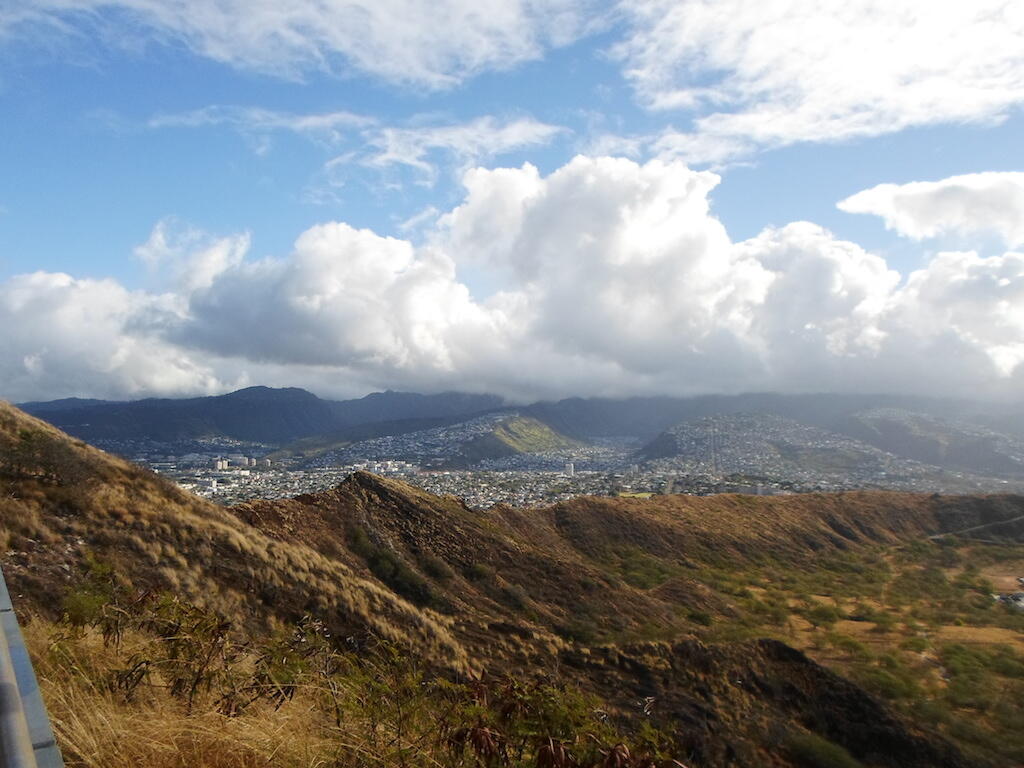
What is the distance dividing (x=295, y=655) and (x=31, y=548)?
1240 cm

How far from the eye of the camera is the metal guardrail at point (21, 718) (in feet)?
7.30

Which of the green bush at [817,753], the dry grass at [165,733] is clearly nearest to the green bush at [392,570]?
the green bush at [817,753]

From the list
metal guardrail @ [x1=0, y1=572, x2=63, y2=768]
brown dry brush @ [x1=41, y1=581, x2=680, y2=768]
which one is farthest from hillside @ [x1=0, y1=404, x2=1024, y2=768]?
metal guardrail @ [x1=0, y1=572, x2=63, y2=768]

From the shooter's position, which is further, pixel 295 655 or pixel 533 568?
pixel 533 568

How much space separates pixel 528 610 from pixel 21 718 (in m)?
25.7

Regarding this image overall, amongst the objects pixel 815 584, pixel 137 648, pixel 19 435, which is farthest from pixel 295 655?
pixel 815 584

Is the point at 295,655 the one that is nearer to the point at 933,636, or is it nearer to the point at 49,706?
the point at 49,706

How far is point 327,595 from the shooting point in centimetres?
1978

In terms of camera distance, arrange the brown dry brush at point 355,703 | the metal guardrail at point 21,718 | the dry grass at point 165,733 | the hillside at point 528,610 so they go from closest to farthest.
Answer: the metal guardrail at point 21,718 → the dry grass at point 165,733 → the brown dry brush at point 355,703 → the hillside at point 528,610

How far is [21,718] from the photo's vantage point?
7.98 ft

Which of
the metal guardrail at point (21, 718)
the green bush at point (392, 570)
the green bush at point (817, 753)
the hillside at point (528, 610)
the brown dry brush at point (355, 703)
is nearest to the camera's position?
the metal guardrail at point (21, 718)

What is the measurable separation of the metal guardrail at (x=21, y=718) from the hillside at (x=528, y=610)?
1.75 metres

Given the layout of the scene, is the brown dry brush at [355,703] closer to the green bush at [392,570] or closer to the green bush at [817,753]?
the green bush at [817,753]

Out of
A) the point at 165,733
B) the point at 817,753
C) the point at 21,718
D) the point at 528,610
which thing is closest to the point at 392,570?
the point at 528,610
